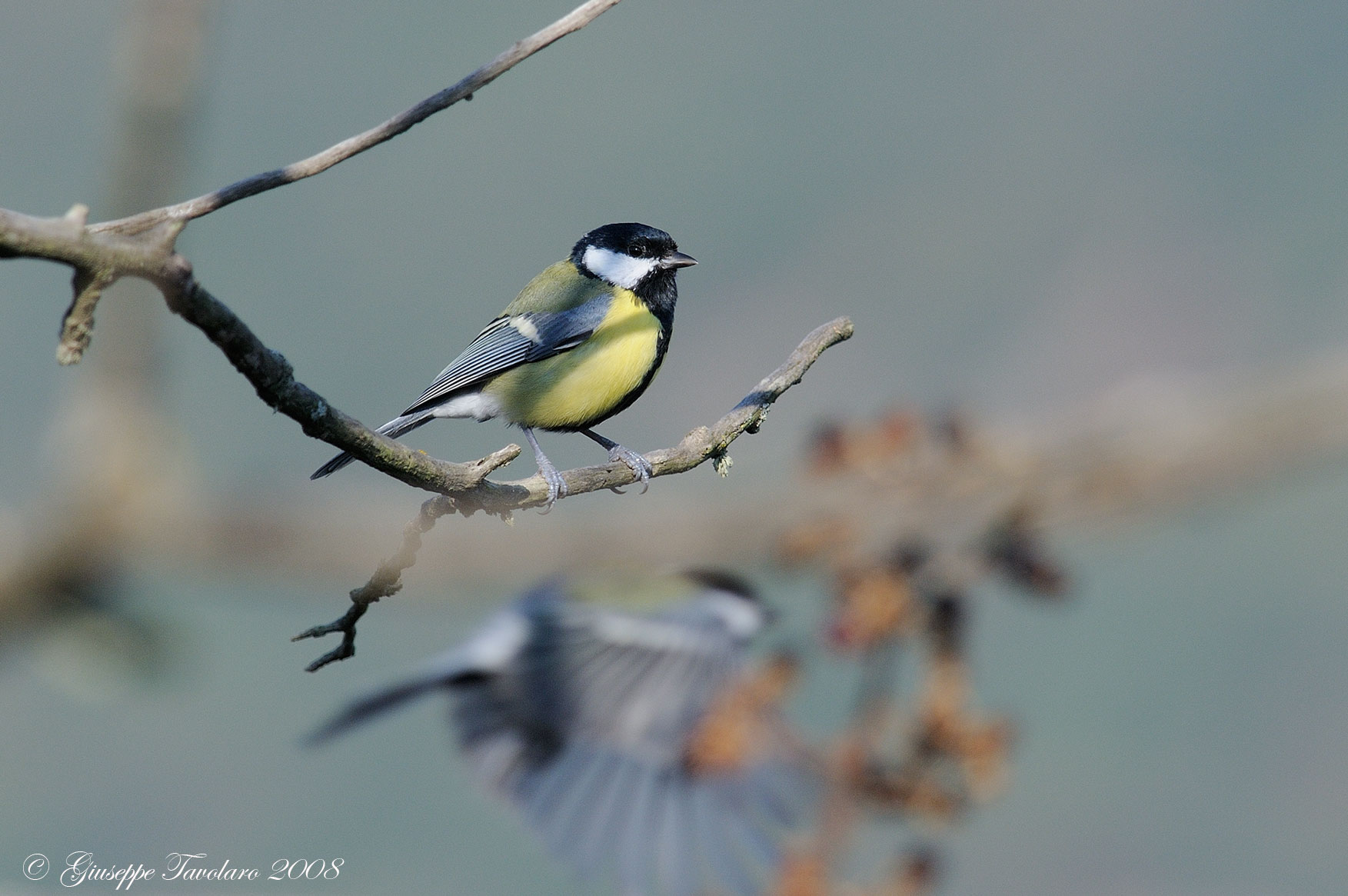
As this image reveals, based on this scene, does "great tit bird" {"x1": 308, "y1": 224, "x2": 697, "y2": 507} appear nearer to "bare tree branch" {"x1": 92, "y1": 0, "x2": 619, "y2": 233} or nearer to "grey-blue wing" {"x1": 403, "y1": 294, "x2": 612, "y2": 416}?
"grey-blue wing" {"x1": 403, "y1": 294, "x2": 612, "y2": 416}

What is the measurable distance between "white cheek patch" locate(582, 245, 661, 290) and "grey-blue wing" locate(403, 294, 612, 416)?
62mm

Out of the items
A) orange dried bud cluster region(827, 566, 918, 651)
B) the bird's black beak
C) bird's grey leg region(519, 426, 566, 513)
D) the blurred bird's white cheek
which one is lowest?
orange dried bud cluster region(827, 566, 918, 651)

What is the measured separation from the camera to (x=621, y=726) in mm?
3658

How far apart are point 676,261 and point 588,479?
3.45ft

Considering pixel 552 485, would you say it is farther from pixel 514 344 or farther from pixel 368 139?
pixel 514 344

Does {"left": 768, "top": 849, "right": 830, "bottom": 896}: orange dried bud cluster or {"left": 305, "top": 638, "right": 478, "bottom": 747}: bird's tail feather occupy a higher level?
{"left": 768, "top": 849, "right": 830, "bottom": 896}: orange dried bud cluster

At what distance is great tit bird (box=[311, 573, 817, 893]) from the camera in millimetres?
3438

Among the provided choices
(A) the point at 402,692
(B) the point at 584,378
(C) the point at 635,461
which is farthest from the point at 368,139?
(A) the point at 402,692

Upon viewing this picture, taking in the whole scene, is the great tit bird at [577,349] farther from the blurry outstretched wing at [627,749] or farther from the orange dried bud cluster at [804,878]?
the blurry outstretched wing at [627,749]

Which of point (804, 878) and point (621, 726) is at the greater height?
point (804, 878)

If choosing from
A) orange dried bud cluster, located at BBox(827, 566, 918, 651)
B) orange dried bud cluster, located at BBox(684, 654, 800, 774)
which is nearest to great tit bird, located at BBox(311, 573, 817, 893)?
orange dried bud cluster, located at BBox(684, 654, 800, 774)

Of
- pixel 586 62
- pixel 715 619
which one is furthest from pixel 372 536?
pixel 586 62

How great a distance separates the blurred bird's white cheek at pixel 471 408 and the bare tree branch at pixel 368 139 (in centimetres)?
115

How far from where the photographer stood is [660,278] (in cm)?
259
